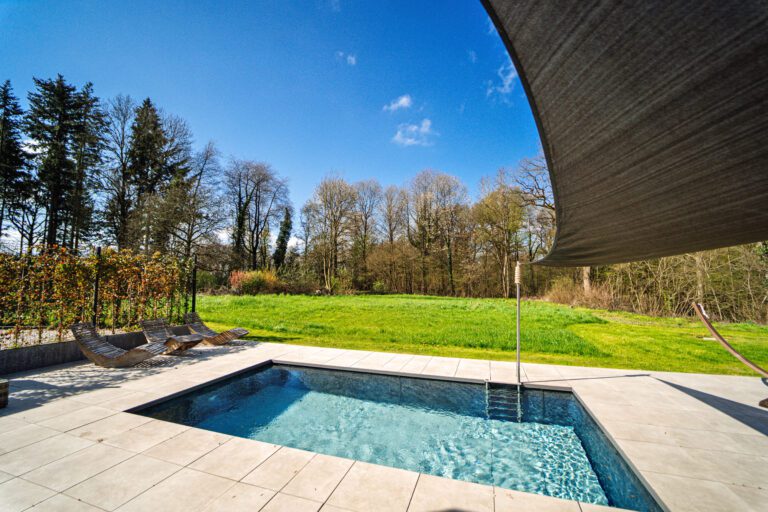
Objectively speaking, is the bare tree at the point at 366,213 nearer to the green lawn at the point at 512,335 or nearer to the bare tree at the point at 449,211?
the bare tree at the point at 449,211

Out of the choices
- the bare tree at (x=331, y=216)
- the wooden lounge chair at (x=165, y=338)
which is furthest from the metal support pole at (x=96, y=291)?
the bare tree at (x=331, y=216)

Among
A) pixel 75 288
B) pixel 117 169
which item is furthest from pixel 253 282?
pixel 75 288

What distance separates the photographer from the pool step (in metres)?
4.43

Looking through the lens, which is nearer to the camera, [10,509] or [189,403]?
[10,509]

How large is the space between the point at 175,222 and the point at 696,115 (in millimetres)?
19917

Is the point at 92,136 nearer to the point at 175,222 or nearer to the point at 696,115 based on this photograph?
the point at 175,222

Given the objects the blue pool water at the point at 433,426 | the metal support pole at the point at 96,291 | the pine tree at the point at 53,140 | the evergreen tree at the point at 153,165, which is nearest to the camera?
the blue pool water at the point at 433,426

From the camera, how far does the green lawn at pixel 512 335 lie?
22.5 ft

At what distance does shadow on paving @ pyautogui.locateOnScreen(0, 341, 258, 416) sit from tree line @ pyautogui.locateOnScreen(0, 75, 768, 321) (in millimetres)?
3907

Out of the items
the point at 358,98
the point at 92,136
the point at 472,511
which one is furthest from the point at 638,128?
the point at 92,136

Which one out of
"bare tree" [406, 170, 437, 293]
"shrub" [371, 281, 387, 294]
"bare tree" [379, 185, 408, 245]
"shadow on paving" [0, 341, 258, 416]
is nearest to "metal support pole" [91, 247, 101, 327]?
"shadow on paving" [0, 341, 258, 416]

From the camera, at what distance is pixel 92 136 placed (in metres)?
16.5

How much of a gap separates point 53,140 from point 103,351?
58.6 feet

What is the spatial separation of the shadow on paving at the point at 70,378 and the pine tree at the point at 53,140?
16.0 meters
